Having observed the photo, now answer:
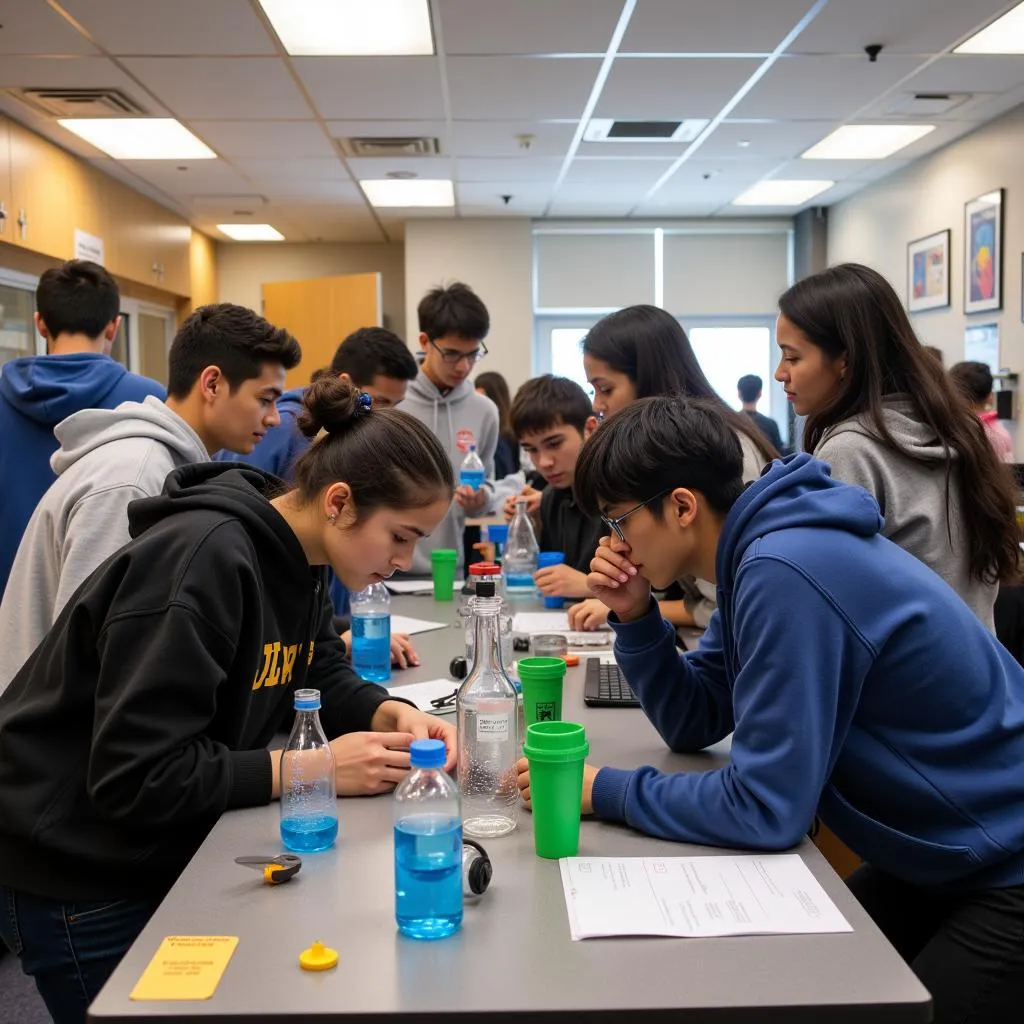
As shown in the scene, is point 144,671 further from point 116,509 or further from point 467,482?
point 467,482

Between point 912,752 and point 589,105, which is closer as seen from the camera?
point 912,752

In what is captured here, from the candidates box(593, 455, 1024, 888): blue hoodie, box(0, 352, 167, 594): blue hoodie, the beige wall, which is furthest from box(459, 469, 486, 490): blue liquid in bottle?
the beige wall

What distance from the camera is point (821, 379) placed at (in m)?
2.21

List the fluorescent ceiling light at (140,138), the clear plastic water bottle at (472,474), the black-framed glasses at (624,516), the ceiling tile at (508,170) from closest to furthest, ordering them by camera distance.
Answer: the black-framed glasses at (624,516) → the clear plastic water bottle at (472,474) → the fluorescent ceiling light at (140,138) → the ceiling tile at (508,170)

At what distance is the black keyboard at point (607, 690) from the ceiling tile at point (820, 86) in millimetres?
3416

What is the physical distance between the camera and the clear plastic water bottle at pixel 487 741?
52.1 inches

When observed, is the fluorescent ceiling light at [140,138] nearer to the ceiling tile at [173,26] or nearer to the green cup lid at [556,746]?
the ceiling tile at [173,26]

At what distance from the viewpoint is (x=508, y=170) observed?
6.42 metres

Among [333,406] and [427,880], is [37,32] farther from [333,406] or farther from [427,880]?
[427,880]

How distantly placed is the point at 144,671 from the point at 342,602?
1.88 metres

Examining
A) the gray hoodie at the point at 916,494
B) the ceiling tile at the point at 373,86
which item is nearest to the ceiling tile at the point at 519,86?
the ceiling tile at the point at 373,86

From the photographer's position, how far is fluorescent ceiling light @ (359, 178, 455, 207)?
6.66m

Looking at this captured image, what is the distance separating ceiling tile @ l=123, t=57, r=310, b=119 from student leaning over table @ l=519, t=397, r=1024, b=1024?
12.9ft

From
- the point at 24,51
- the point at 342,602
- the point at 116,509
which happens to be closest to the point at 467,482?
the point at 342,602
